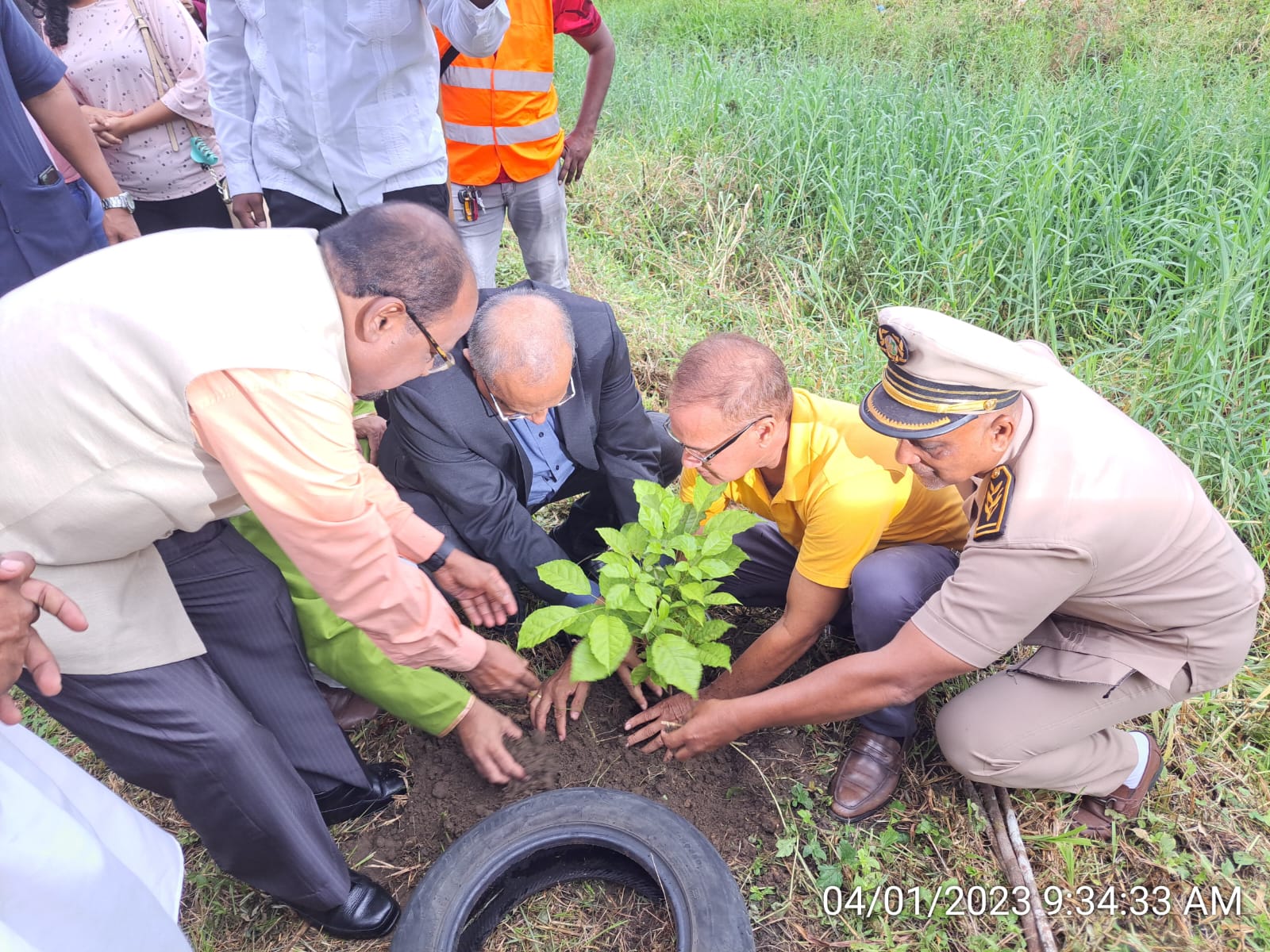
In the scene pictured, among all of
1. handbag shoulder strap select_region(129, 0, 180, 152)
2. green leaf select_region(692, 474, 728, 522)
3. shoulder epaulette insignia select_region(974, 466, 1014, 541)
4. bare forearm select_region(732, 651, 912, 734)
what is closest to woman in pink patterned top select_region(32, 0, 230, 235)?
handbag shoulder strap select_region(129, 0, 180, 152)

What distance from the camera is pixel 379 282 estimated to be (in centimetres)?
171

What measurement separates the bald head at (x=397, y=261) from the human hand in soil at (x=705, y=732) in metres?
1.23

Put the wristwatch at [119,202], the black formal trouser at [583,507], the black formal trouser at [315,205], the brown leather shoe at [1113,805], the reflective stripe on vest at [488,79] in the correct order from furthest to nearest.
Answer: the reflective stripe on vest at [488,79] < the wristwatch at [119,202] < the black formal trouser at [315,205] < the black formal trouser at [583,507] < the brown leather shoe at [1113,805]

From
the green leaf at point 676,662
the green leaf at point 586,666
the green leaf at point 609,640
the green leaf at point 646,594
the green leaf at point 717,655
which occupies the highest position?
the green leaf at point 646,594

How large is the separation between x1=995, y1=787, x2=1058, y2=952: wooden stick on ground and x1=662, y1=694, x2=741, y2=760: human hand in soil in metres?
0.78

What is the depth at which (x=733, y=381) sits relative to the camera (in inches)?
85.7

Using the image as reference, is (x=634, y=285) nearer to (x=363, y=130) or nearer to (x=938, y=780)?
(x=363, y=130)

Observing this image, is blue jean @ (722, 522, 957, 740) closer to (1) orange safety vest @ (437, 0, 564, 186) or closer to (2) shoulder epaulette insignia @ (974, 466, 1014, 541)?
(2) shoulder epaulette insignia @ (974, 466, 1014, 541)

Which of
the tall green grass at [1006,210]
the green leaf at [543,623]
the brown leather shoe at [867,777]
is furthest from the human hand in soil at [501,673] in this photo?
the tall green grass at [1006,210]

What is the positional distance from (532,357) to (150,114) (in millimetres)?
2376

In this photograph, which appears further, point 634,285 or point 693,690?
point 634,285

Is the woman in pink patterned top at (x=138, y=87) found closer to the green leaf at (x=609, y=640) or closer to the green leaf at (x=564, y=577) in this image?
the green leaf at (x=564, y=577)

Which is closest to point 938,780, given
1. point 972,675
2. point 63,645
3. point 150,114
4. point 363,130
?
point 972,675

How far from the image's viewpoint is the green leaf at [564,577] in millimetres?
2135
